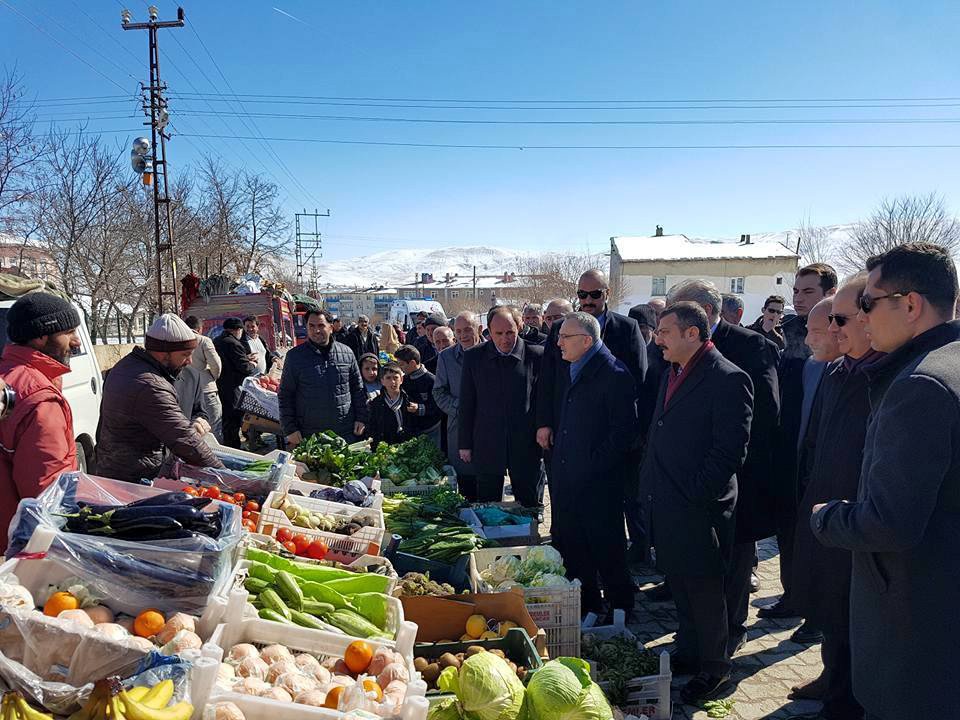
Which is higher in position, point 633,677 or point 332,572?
point 332,572

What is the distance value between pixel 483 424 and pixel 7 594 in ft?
13.6

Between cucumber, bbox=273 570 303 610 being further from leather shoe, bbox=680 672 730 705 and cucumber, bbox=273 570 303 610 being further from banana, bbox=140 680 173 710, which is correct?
leather shoe, bbox=680 672 730 705

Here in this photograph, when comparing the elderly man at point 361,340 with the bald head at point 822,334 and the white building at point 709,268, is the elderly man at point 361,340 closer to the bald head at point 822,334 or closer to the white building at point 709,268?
the bald head at point 822,334

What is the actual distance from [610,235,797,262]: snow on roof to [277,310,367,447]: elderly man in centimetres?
4240

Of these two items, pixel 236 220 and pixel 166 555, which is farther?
pixel 236 220

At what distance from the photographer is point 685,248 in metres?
48.8

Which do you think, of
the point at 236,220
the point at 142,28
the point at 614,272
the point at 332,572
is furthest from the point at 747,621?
the point at 614,272

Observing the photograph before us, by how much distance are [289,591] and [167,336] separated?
6.38ft

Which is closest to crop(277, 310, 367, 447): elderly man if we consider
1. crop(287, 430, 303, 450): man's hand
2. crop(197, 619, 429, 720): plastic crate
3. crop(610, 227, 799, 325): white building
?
crop(287, 430, 303, 450): man's hand

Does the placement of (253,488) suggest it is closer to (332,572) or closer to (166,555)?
(332,572)

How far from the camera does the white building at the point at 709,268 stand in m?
44.2

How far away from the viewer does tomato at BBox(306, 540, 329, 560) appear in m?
3.52

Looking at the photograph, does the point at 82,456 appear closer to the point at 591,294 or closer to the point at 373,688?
the point at 591,294

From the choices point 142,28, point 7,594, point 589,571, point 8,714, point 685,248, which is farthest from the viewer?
point 685,248
